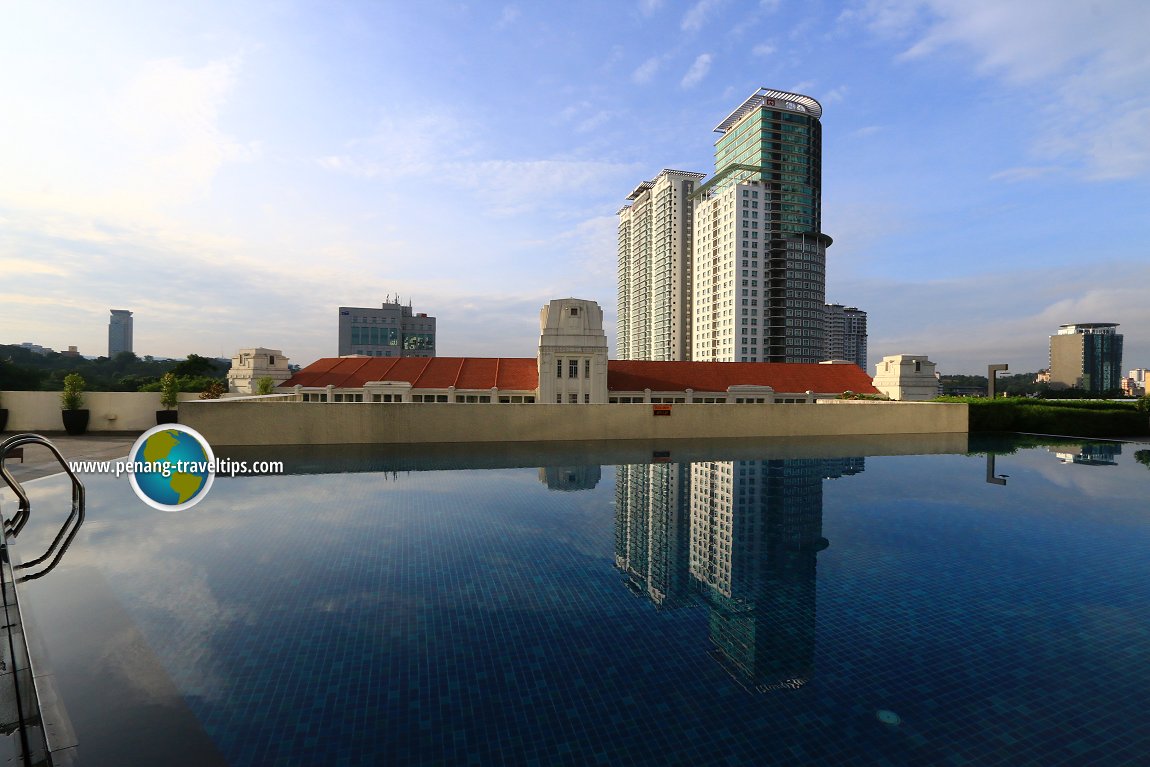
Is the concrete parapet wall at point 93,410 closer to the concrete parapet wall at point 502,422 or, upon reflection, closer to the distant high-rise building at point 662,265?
the concrete parapet wall at point 502,422

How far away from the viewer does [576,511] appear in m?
11.7

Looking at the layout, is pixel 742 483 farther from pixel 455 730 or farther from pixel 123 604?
pixel 123 604

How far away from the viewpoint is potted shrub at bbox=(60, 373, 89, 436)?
19734 mm

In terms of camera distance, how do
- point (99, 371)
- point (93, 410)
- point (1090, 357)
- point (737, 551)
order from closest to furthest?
point (737, 551), point (93, 410), point (99, 371), point (1090, 357)

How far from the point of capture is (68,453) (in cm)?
1619

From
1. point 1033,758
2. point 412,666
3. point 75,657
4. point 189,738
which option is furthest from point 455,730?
point 1033,758

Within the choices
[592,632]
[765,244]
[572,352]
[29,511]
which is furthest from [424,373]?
[765,244]

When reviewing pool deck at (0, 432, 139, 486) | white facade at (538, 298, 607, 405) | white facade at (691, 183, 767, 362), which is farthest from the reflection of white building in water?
white facade at (691, 183, 767, 362)

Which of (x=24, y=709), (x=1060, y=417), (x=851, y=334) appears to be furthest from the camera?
(x=851, y=334)

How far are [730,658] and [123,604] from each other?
762 cm

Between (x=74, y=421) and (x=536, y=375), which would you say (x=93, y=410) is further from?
(x=536, y=375)

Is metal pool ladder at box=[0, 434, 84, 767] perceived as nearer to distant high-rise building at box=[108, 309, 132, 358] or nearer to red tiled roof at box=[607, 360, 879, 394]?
red tiled roof at box=[607, 360, 879, 394]

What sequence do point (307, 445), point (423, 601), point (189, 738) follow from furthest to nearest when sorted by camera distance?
point (307, 445), point (423, 601), point (189, 738)

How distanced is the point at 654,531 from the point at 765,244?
98228 millimetres
